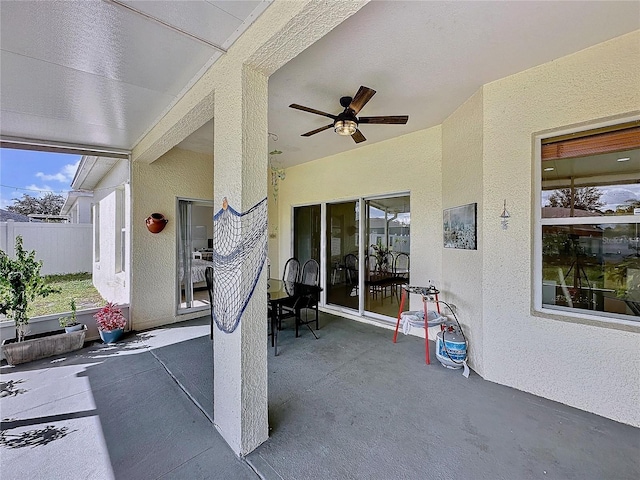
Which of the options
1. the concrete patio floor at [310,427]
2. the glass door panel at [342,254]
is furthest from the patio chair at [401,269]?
the concrete patio floor at [310,427]

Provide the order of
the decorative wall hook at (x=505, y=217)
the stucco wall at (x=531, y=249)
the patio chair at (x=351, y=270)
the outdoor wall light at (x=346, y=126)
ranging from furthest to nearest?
1. the patio chair at (x=351, y=270)
2. the outdoor wall light at (x=346, y=126)
3. the decorative wall hook at (x=505, y=217)
4. the stucco wall at (x=531, y=249)

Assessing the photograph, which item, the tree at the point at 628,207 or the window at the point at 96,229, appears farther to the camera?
the window at the point at 96,229

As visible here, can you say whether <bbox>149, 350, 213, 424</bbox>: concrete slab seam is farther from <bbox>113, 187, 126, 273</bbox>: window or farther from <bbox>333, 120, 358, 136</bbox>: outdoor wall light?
<bbox>333, 120, 358, 136</bbox>: outdoor wall light

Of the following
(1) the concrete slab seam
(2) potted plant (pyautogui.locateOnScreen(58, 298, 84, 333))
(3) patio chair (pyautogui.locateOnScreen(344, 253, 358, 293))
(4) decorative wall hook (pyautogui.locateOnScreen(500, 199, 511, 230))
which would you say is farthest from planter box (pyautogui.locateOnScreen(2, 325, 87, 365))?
(4) decorative wall hook (pyautogui.locateOnScreen(500, 199, 511, 230))

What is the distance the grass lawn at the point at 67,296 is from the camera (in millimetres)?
3461

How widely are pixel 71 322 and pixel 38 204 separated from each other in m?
4.26

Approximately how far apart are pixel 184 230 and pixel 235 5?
3.74 meters

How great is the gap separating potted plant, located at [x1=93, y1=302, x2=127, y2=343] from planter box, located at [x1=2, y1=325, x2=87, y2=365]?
0.19 m

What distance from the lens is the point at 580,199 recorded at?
7.30 ft

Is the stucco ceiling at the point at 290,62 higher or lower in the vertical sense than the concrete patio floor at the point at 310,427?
higher

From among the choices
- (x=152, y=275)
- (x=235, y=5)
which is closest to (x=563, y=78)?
(x=235, y=5)

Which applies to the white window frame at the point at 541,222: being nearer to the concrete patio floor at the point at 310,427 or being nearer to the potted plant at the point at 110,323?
the concrete patio floor at the point at 310,427

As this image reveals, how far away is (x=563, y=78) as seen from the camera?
7.06 ft

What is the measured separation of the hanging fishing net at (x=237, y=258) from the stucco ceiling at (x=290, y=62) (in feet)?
3.75
